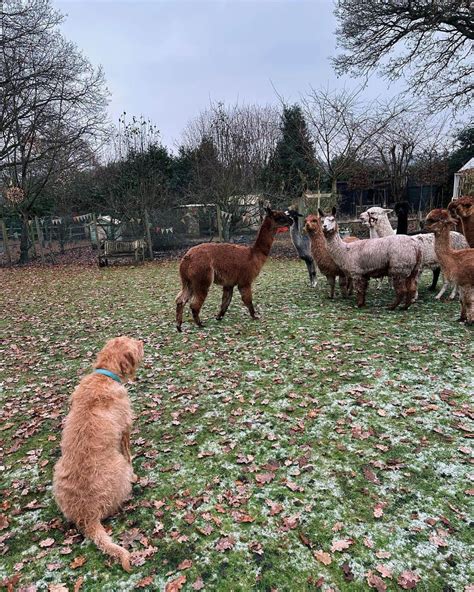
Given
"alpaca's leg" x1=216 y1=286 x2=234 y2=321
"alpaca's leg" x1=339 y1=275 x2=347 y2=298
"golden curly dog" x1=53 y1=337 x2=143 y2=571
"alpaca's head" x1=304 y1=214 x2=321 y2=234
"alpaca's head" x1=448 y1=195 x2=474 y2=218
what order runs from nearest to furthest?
"golden curly dog" x1=53 y1=337 x2=143 y2=571 → "alpaca's head" x1=448 y1=195 x2=474 y2=218 → "alpaca's leg" x1=216 y1=286 x2=234 y2=321 → "alpaca's head" x1=304 y1=214 x2=321 y2=234 → "alpaca's leg" x1=339 y1=275 x2=347 y2=298

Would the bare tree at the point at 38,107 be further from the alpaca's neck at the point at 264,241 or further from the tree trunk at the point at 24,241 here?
the alpaca's neck at the point at 264,241

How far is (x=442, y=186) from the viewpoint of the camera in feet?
75.0

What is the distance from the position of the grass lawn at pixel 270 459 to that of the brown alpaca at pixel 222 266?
70cm

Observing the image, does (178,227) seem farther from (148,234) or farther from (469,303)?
(469,303)

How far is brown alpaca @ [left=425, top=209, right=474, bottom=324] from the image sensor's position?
5922mm

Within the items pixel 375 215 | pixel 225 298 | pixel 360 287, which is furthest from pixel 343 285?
pixel 225 298

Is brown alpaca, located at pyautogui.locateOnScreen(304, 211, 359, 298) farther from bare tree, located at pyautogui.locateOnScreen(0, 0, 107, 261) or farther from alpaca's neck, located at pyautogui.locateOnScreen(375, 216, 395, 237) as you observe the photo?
bare tree, located at pyautogui.locateOnScreen(0, 0, 107, 261)

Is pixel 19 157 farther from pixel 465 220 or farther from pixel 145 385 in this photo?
pixel 465 220

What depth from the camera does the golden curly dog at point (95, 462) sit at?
2.53 metres

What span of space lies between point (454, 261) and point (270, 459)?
4743 mm

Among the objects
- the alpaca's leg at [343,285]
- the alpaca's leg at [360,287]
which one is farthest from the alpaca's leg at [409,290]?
the alpaca's leg at [343,285]

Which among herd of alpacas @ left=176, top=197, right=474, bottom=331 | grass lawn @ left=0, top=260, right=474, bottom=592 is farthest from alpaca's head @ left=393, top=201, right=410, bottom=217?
grass lawn @ left=0, top=260, right=474, bottom=592

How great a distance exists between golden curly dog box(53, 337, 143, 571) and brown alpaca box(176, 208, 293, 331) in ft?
11.8

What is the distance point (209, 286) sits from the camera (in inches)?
261
